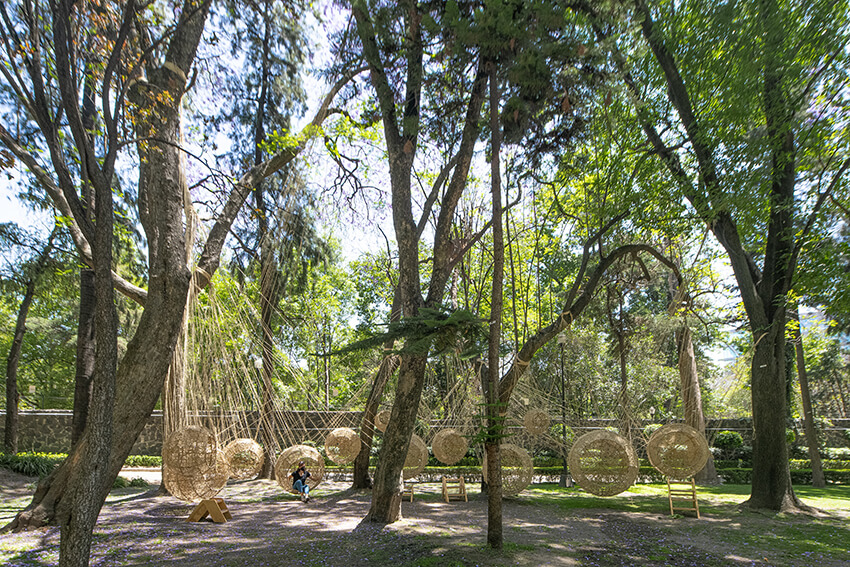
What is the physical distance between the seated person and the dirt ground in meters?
0.39

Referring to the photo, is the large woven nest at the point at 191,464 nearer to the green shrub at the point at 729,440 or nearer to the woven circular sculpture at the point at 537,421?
the woven circular sculpture at the point at 537,421

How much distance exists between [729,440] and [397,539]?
45.5 feet

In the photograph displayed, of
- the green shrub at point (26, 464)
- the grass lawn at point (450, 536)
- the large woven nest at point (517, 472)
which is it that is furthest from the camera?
the green shrub at point (26, 464)

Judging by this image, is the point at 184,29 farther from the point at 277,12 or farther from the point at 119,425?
the point at 119,425

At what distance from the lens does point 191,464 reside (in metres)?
7.22

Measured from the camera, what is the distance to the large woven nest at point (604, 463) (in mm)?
8008

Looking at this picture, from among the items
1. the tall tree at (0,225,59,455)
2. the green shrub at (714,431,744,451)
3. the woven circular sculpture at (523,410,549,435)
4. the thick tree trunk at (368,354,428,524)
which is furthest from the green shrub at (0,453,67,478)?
the green shrub at (714,431,744,451)

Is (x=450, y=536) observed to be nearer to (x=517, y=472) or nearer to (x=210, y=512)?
(x=517, y=472)

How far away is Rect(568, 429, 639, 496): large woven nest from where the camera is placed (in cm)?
801

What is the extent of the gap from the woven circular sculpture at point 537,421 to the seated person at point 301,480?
4623 mm

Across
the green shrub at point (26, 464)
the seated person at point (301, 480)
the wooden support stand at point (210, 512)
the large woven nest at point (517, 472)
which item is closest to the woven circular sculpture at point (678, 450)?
the large woven nest at point (517, 472)

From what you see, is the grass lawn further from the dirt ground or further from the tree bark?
the tree bark

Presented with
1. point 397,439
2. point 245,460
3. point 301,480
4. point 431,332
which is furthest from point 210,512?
point 431,332

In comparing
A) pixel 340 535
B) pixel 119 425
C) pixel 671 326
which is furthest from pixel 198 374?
pixel 671 326
